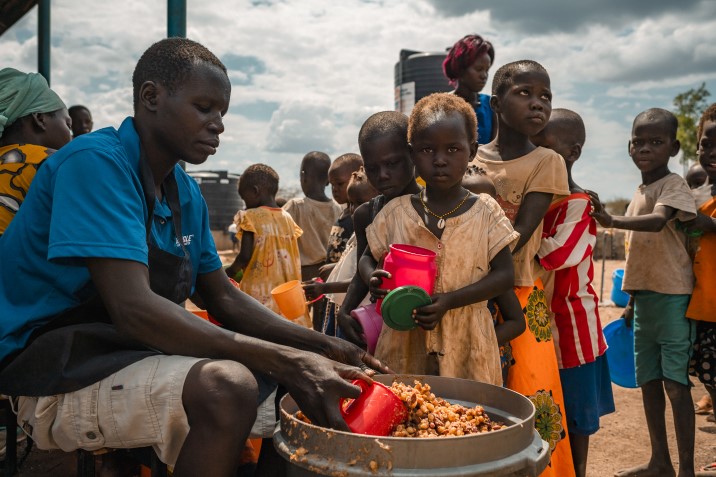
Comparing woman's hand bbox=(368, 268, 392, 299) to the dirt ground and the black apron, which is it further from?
the dirt ground

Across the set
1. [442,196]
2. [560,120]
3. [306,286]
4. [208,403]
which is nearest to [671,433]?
[560,120]

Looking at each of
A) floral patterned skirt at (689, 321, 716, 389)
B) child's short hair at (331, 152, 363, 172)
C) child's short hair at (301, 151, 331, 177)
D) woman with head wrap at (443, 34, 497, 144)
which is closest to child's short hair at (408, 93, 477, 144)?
woman with head wrap at (443, 34, 497, 144)

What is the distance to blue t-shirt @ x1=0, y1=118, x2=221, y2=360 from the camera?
1.72m

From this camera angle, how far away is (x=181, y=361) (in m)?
1.71

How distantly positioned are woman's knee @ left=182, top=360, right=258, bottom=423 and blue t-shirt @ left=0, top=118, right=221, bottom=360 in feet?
1.17

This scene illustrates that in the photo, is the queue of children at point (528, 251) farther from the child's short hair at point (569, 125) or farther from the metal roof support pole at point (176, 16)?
the metal roof support pole at point (176, 16)

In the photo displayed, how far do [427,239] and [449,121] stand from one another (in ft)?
1.45

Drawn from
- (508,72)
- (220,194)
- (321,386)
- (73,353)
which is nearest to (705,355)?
(508,72)

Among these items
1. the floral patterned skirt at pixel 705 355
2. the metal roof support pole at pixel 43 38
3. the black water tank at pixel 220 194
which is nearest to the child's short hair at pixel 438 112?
the floral patterned skirt at pixel 705 355

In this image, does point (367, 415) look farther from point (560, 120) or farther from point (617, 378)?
point (617, 378)

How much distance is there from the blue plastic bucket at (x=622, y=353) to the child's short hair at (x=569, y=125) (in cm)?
140

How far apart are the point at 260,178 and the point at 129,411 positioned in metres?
3.62

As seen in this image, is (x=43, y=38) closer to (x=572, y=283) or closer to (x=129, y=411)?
(x=572, y=283)

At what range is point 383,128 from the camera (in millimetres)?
2756
